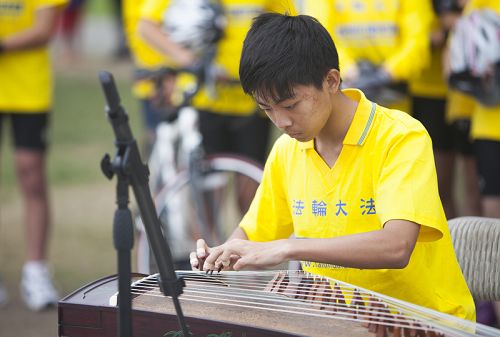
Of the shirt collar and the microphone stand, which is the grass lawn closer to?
the shirt collar

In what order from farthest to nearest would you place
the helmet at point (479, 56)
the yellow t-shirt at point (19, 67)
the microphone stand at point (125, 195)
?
the yellow t-shirt at point (19, 67)
the helmet at point (479, 56)
the microphone stand at point (125, 195)

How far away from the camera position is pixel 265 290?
2.33m

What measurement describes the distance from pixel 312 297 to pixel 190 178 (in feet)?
8.95

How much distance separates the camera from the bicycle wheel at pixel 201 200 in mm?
4809

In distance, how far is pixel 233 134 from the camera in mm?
5070

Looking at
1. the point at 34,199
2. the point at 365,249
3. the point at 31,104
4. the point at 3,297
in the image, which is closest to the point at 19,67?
the point at 31,104

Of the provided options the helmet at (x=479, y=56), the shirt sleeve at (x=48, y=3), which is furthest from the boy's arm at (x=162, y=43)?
the helmet at (x=479, y=56)

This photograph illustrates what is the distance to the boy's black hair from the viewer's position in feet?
7.20

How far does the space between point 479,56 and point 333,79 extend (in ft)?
6.34

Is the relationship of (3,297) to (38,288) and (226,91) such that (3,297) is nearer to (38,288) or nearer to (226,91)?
(38,288)

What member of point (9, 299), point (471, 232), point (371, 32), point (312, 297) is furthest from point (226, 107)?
point (312, 297)

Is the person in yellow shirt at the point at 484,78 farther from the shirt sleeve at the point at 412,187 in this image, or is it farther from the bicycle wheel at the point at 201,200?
the shirt sleeve at the point at 412,187

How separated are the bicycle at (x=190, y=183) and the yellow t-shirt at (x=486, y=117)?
1.15 meters

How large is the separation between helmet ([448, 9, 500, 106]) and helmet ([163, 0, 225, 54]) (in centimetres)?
128
